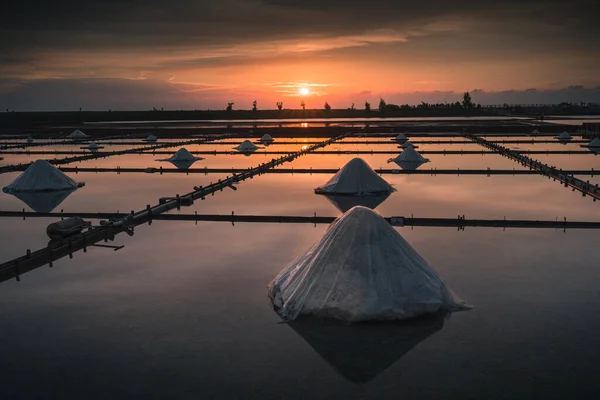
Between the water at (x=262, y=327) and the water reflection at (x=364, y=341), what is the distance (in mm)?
42

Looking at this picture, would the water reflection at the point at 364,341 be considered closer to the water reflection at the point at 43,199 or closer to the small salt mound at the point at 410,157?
the water reflection at the point at 43,199

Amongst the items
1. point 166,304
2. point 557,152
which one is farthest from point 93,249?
point 557,152

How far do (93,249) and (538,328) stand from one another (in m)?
13.8

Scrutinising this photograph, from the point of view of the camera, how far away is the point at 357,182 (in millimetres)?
28625

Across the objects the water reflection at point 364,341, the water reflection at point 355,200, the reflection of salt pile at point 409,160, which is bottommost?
the water reflection at point 364,341

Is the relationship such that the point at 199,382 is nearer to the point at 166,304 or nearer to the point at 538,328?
the point at 166,304

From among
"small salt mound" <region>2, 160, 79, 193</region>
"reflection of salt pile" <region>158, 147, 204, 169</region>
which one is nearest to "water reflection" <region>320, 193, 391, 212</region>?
"small salt mound" <region>2, 160, 79, 193</region>

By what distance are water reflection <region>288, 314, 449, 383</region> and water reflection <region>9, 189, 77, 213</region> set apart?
18.8 meters

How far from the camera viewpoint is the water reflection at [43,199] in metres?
27.1

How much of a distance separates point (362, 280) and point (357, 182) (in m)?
16.5

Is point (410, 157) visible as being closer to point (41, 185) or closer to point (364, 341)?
point (41, 185)

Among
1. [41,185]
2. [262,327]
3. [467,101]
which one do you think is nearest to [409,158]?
[41,185]

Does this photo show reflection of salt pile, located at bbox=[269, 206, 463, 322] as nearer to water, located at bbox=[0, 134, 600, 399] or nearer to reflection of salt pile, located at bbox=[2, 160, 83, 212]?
water, located at bbox=[0, 134, 600, 399]

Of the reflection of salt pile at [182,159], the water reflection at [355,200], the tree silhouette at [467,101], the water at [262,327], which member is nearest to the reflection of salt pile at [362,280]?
the water at [262,327]
